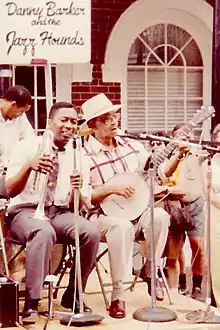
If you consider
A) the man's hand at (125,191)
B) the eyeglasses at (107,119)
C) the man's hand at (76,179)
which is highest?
the eyeglasses at (107,119)

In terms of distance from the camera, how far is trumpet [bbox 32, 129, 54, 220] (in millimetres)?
4613

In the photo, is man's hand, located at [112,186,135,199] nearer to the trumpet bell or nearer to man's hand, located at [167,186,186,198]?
the trumpet bell

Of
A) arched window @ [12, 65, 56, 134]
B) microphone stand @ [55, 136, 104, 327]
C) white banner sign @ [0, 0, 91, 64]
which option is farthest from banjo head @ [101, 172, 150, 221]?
arched window @ [12, 65, 56, 134]

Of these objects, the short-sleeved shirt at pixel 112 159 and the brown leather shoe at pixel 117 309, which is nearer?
the brown leather shoe at pixel 117 309

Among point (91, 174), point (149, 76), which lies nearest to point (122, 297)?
point (91, 174)

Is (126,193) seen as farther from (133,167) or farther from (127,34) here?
(127,34)

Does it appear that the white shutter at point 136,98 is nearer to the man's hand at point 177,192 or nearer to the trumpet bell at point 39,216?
the man's hand at point 177,192

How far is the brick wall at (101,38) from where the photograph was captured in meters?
8.10

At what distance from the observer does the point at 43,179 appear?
16.0 feet

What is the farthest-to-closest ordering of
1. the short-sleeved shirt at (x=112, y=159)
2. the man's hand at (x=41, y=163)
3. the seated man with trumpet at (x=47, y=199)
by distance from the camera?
the short-sleeved shirt at (x=112, y=159) → the seated man with trumpet at (x=47, y=199) → the man's hand at (x=41, y=163)

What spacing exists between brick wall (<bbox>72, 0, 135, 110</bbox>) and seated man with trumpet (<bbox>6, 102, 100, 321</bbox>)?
10.4ft

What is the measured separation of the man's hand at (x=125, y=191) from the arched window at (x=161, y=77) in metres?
3.43

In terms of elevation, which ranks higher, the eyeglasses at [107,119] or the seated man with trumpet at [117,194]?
the eyeglasses at [107,119]

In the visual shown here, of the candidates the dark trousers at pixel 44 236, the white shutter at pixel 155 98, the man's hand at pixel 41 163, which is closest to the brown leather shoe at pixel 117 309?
the dark trousers at pixel 44 236
